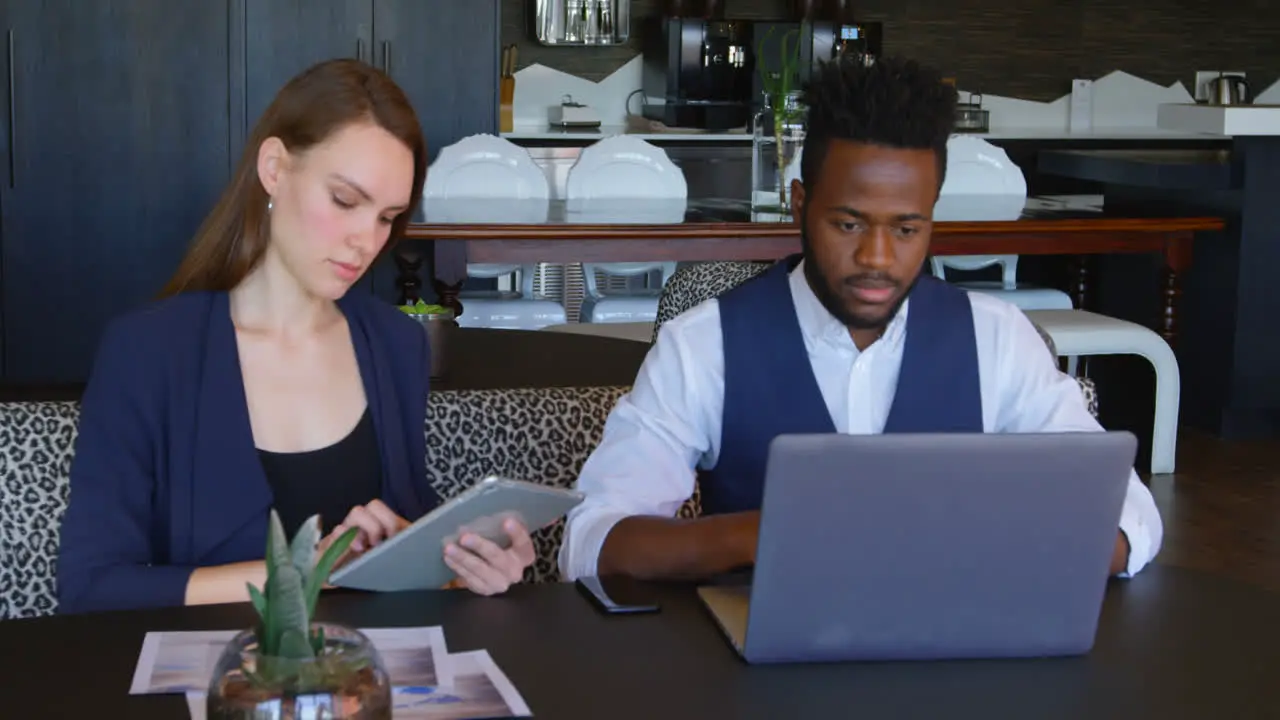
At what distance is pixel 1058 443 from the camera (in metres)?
1.38

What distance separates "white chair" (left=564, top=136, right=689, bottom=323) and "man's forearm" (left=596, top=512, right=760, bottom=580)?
12.0 feet

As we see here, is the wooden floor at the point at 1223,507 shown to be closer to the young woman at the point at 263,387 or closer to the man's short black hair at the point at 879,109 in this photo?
the man's short black hair at the point at 879,109

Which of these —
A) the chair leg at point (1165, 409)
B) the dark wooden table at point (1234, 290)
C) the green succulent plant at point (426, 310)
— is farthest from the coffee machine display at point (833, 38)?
the green succulent plant at point (426, 310)

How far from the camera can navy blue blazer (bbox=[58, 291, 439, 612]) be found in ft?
5.92

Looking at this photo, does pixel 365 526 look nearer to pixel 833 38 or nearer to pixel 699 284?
pixel 699 284

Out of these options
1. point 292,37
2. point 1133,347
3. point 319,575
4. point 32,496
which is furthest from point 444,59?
point 319,575

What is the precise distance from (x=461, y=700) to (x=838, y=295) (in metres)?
0.74

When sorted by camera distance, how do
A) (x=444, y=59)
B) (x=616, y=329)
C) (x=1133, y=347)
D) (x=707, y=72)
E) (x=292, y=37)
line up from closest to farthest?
(x=616, y=329) < (x=1133, y=347) < (x=292, y=37) < (x=444, y=59) < (x=707, y=72)

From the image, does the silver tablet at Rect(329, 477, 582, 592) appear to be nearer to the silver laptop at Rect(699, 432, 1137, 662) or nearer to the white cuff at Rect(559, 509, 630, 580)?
the white cuff at Rect(559, 509, 630, 580)

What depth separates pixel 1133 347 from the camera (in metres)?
5.10

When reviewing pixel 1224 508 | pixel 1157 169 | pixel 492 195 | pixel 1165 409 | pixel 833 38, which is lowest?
pixel 1224 508

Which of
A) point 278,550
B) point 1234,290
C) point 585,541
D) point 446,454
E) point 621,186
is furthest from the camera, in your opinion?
point 1234,290

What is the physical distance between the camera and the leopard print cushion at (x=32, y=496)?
7.08 ft

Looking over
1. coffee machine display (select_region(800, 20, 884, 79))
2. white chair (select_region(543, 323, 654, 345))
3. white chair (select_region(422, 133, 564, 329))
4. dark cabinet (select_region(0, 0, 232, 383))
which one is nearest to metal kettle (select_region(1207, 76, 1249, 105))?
coffee machine display (select_region(800, 20, 884, 79))
